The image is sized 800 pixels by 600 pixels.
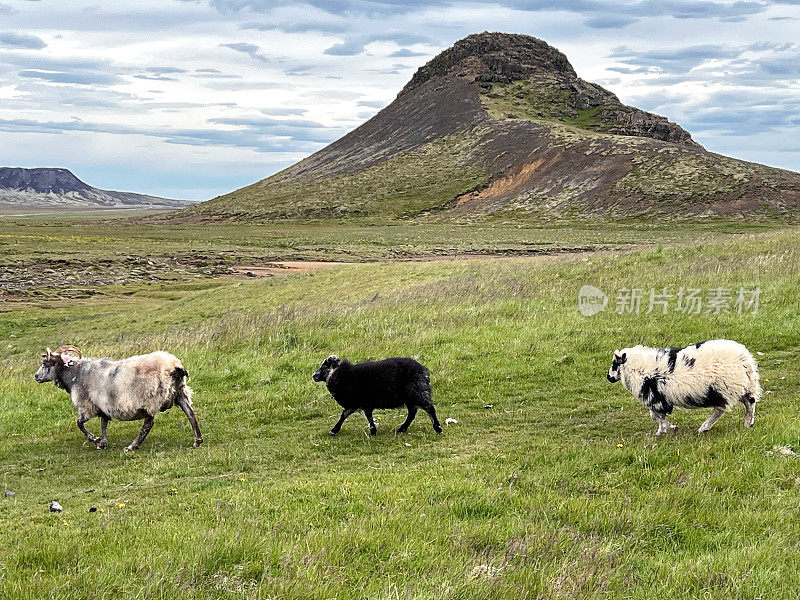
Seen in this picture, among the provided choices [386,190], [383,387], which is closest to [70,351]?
[383,387]

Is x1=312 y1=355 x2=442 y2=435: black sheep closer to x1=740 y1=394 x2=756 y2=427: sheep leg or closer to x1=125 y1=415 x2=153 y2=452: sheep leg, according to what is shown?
x1=125 y1=415 x2=153 y2=452: sheep leg

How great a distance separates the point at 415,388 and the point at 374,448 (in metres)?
1.31

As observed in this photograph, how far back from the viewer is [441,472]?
898 centimetres

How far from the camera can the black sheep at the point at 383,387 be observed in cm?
1193

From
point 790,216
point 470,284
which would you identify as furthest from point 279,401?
point 790,216

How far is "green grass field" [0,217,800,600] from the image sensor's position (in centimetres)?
554

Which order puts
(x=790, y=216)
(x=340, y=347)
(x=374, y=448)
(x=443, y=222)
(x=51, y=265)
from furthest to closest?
(x=443, y=222) → (x=790, y=216) → (x=51, y=265) → (x=340, y=347) → (x=374, y=448)

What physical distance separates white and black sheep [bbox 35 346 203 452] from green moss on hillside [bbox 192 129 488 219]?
138447mm

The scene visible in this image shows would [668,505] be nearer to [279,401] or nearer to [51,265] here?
[279,401]

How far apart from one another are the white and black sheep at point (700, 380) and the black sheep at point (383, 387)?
3557 millimetres

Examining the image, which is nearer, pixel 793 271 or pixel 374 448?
pixel 374 448

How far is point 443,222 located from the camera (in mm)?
138375

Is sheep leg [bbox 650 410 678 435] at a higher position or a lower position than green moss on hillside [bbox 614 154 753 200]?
lower

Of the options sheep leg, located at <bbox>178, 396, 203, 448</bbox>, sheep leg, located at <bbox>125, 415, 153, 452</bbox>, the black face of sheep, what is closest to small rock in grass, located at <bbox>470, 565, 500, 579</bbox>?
the black face of sheep
